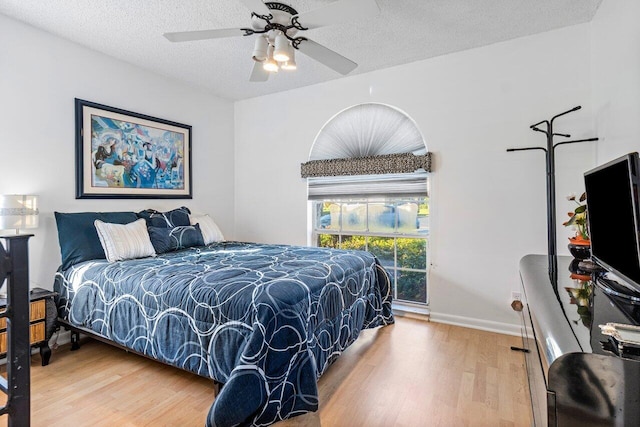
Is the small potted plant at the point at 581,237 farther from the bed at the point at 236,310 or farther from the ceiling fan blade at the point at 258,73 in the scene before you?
the ceiling fan blade at the point at 258,73

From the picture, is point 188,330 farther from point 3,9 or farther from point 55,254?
point 3,9

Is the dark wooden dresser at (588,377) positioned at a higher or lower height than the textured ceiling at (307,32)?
lower

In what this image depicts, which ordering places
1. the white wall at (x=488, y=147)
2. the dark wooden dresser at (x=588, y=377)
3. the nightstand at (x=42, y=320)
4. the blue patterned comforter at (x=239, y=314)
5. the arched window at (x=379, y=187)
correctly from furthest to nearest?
the arched window at (x=379, y=187)
the white wall at (x=488, y=147)
the nightstand at (x=42, y=320)
the blue patterned comforter at (x=239, y=314)
the dark wooden dresser at (x=588, y=377)

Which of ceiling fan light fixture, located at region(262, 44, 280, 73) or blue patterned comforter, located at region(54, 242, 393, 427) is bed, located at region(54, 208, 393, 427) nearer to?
blue patterned comforter, located at region(54, 242, 393, 427)

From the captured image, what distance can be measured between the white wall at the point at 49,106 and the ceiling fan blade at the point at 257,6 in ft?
6.75

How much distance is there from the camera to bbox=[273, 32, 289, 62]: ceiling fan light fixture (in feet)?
6.54

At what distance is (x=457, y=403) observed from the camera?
1.94 m

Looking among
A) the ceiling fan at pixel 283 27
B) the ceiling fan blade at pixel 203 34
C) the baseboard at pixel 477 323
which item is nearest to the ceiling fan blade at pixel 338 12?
the ceiling fan at pixel 283 27

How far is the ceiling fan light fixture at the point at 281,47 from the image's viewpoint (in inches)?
78.5

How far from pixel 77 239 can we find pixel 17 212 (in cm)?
47

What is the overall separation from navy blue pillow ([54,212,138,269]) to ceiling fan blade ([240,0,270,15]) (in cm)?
220

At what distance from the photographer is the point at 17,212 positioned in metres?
2.30

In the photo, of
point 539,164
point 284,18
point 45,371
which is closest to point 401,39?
point 284,18

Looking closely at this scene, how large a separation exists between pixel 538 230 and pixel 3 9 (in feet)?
14.9
